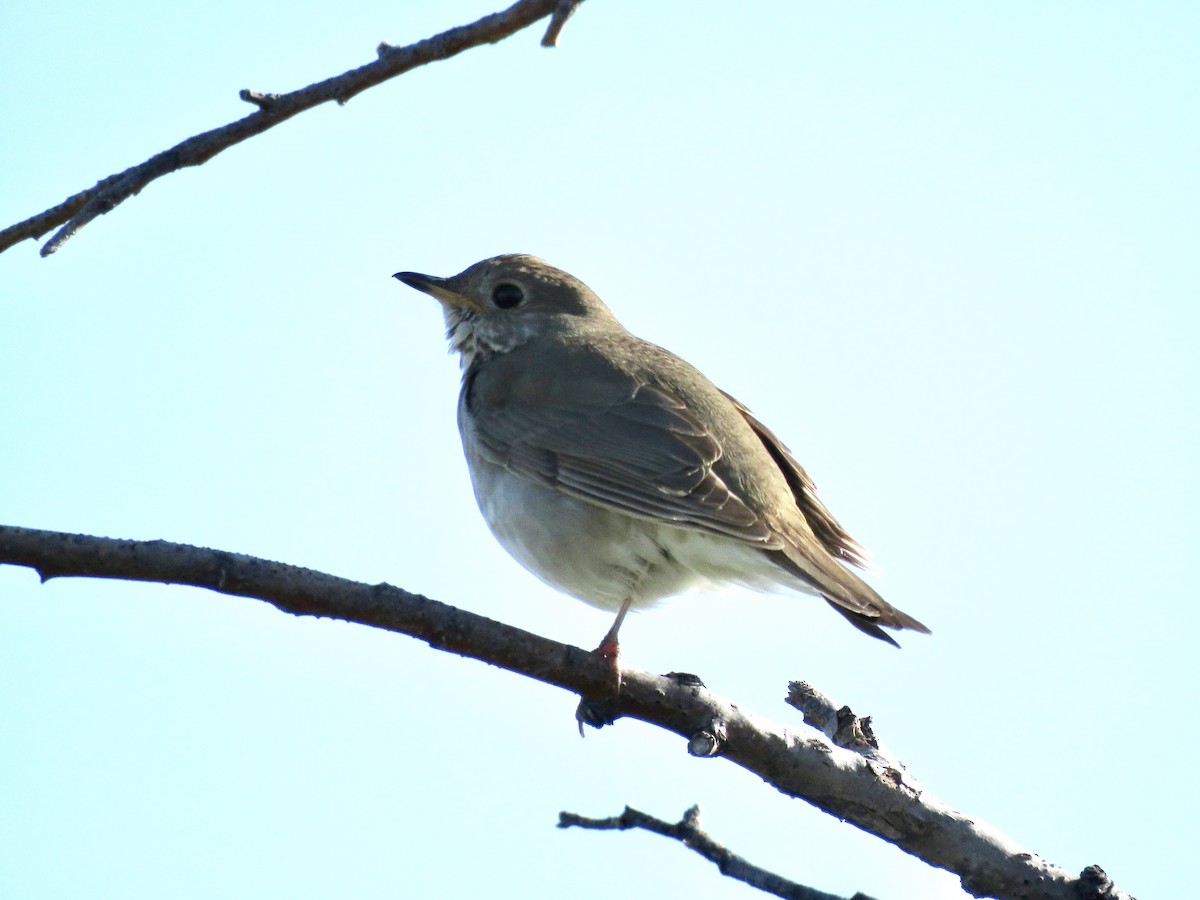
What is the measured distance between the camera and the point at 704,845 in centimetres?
417

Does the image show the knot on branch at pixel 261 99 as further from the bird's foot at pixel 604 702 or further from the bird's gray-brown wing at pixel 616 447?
the bird's gray-brown wing at pixel 616 447

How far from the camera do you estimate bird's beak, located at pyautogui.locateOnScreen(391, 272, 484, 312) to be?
8555 mm

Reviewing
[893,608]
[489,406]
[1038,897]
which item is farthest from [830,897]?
[489,406]

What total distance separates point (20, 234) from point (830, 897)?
3004 mm

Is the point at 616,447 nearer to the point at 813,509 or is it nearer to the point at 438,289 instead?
the point at 813,509

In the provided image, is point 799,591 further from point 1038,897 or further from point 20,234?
point 20,234

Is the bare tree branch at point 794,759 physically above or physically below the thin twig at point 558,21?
below

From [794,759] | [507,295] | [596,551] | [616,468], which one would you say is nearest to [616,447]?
[616,468]

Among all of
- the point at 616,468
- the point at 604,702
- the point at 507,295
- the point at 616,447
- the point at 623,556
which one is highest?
the point at 507,295

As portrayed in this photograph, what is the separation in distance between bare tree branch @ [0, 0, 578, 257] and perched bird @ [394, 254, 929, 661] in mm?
2710

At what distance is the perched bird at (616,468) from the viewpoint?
6.34 m

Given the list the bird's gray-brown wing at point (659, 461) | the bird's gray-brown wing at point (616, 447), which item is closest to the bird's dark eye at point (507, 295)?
the bird's gray-brown wing at point (659, 461)

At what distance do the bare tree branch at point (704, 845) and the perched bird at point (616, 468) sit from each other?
4.67 ft

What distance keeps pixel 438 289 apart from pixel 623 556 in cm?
282
